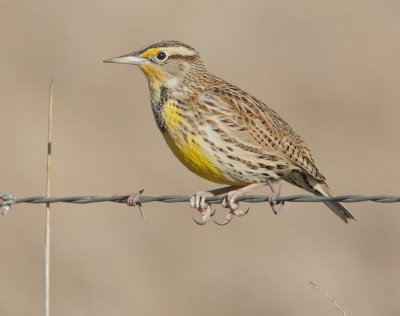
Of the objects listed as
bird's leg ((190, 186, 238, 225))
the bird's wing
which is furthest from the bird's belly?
the bird's wing

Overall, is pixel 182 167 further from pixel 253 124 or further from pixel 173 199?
pixel 173 199

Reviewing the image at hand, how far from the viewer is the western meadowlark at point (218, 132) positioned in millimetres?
6367

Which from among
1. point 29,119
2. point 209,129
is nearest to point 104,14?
point 29,119

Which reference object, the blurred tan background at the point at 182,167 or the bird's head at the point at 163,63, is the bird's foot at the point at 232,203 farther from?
the blurred tan background at the point at 182,167

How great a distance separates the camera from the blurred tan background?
9734 millimetres

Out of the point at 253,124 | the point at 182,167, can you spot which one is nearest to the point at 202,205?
the point at 253,124

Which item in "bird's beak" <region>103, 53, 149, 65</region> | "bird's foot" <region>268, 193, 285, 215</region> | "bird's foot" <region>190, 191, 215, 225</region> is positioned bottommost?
"bird's foot" <region>268, 193, 285, 215</region>

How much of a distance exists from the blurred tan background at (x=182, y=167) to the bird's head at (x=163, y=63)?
2.99 meters

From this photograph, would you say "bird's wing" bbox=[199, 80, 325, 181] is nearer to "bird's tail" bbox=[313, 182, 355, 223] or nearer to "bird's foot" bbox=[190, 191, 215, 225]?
"bird's tail" bbox=[313, 182, 355, 223]

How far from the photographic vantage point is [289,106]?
11.9m

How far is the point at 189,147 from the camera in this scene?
6.32 m

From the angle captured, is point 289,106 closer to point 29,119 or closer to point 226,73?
point 226,73

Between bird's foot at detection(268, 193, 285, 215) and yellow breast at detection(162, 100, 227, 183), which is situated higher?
yellow breast at detection(162, 100, 227, 183)

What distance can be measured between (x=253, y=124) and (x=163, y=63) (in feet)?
1.79
